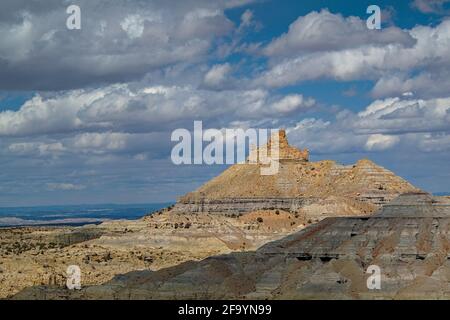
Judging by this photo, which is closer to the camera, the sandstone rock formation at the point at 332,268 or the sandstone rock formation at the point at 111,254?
the sandstone rock formation at the point at 332,268

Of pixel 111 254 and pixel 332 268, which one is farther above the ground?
pixel 332 268

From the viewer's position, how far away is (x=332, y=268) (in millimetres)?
108938

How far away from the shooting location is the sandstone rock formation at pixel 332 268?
103 m

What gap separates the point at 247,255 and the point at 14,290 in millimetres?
33779

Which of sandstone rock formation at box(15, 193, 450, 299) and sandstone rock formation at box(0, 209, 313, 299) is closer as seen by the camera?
sandstone rock formation at box(15, 193, 450, 299)

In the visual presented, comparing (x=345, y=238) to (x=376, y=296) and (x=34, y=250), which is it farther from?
(x=34, y=250)

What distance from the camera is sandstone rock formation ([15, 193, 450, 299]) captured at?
10325 centimetres

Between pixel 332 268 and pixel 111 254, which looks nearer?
pixel 332 268

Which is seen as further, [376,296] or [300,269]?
[300,269]

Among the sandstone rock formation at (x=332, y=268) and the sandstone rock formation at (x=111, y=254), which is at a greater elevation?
the sandstone rock formation at (x=332, y=268)

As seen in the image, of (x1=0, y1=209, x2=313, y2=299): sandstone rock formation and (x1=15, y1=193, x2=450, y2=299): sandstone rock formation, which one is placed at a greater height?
(x1=15, y1=193, x2=450, y2=299): sandstone rock formation

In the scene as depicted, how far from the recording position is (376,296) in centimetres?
10081
